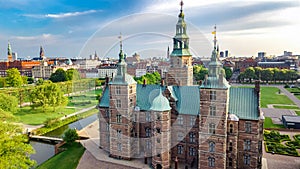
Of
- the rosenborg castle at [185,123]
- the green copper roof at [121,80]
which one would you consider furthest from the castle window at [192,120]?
the green copper roof at [121,80]

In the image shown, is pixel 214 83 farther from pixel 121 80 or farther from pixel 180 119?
pixel 121 80

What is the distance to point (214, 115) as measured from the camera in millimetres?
30844

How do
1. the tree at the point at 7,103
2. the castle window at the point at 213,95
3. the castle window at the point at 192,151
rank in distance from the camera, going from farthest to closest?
1. the tree at the point at 7,103
2. the castle window at the point at 192,151
3. the castle window at the point at 213,95

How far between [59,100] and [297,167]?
6570 cm

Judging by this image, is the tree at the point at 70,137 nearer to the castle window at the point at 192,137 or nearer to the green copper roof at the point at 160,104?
the green copper roof at the point at 160,104

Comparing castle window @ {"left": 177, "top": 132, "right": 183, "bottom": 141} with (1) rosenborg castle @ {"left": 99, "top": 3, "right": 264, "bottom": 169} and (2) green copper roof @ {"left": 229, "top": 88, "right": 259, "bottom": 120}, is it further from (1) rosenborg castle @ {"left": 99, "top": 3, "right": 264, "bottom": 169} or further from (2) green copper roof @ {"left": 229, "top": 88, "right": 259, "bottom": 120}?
(2) green copper roof @ {"left": 229, "top": 88, "right": 259, "bottom": 120}

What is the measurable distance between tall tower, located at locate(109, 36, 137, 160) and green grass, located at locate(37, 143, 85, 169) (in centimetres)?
663

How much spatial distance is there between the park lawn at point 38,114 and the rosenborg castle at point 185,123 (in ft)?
103

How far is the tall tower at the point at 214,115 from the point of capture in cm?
3012

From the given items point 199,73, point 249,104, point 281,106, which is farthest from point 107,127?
point 199,73

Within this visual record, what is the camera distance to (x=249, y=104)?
32.3 metres

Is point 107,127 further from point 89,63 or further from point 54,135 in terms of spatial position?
point 89,63

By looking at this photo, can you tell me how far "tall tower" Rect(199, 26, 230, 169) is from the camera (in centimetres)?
3012

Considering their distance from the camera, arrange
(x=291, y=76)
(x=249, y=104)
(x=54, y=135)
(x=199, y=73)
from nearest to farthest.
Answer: (x=249, y=104) → (x=54, y=135) → (x=199, y=73) → (x=291, y=76)
